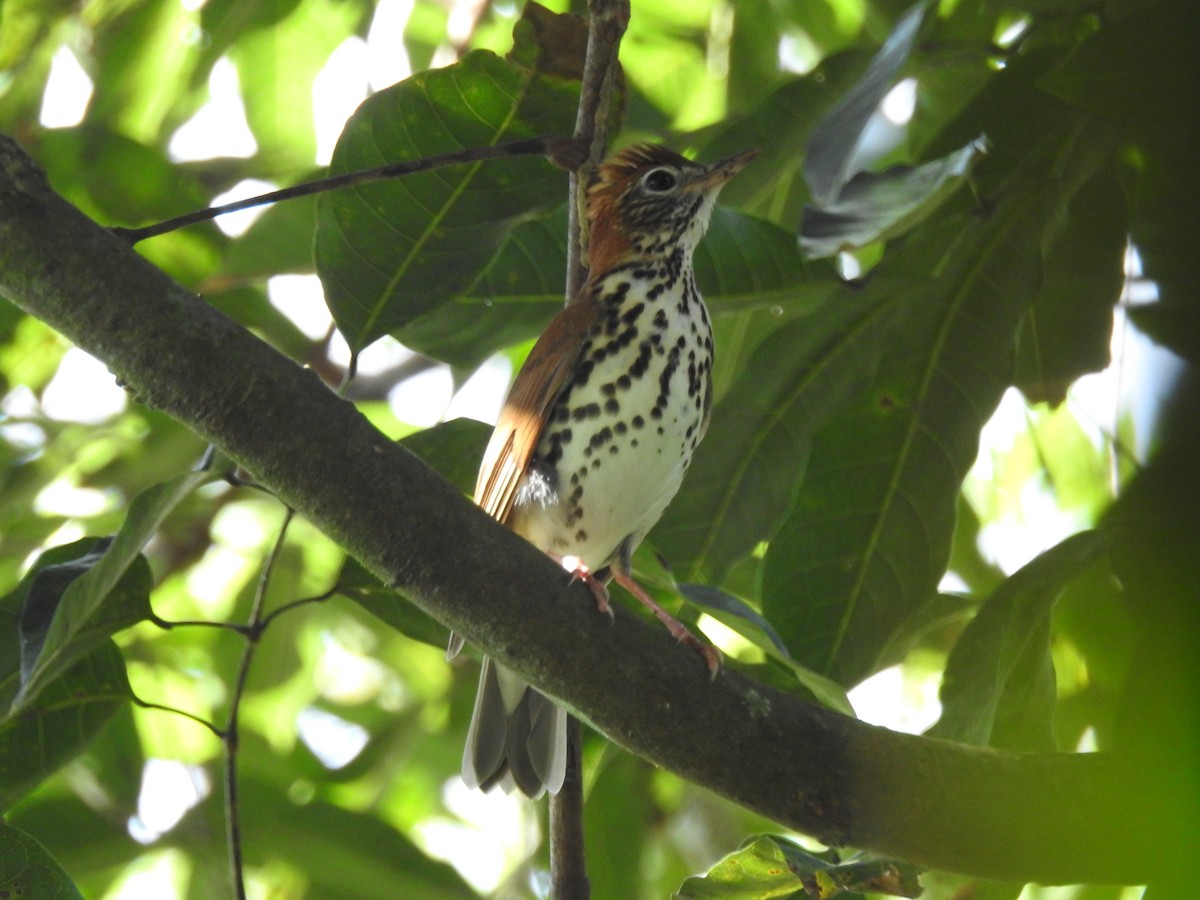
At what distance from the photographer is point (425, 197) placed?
2721mm

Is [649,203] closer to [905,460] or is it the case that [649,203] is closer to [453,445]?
[905,460]

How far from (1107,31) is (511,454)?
4.92 feet

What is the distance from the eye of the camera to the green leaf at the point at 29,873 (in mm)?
2348

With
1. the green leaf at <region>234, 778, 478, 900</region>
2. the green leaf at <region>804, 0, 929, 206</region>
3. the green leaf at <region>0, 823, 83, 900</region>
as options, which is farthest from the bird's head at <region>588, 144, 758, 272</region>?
the green leaf at <region>0, 823, 83, 900</region>

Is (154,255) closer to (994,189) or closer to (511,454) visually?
(511,454)

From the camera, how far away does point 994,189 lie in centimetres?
310

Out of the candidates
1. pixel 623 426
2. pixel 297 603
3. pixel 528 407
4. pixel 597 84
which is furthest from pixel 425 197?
pixel 297 603

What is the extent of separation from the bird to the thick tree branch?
82 centimetres

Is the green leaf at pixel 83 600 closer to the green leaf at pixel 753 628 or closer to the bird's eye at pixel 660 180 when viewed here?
the green leaf at pixel 753 628

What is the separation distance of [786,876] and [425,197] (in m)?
1.44

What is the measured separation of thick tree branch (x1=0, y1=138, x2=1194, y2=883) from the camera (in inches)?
70.0

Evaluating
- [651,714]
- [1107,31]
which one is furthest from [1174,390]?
[1107,31]

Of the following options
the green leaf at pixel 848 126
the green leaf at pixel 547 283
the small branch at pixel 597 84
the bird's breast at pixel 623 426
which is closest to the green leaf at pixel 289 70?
the green leaf at pixel 547 283

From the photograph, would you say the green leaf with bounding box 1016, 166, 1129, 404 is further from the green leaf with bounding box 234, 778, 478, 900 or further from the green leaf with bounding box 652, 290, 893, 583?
the green leaf with bounding box 234, 778, 478, 900
